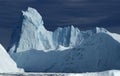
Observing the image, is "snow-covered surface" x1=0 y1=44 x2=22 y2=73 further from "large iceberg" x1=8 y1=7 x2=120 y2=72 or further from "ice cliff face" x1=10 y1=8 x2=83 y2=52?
"ice cliff face" x1=10 y1=8 x2=83 y2=52

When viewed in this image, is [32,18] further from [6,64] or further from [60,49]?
[6,64]

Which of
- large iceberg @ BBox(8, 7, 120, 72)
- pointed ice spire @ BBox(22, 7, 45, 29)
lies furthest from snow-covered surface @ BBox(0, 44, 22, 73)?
pointed ice spire @ BBox(22, 7, 45, 29)

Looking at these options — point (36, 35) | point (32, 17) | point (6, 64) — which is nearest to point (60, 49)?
point (36, 35)

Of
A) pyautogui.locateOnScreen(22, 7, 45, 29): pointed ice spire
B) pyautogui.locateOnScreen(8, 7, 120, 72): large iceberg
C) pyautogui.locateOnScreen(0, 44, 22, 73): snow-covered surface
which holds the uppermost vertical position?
pyautogui.locateOnScreen(0, 44, 22, 73): snow-covered surface

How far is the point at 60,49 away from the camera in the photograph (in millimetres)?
148250

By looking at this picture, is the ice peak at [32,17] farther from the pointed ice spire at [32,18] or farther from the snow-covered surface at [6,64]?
the snow-covered surface at [6,64]

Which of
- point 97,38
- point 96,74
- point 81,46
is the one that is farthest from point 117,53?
point 96,74

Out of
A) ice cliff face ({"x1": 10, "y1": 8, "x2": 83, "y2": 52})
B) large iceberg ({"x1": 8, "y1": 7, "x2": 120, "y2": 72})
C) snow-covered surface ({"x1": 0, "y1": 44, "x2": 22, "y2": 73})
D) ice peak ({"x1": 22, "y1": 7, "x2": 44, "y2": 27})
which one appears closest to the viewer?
snow-covered surface ({"x1": 0, "y1": 44, "x2": 22, "y2": 73})

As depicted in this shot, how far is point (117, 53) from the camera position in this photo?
115 m

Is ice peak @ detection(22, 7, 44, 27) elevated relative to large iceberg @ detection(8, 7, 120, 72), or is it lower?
elevated

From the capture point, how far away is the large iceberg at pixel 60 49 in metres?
119

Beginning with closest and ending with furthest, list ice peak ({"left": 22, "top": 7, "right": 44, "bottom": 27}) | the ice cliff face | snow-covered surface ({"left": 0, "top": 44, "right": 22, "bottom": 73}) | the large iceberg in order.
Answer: snow-covered surface ({"left": 0, "top": 44, "right": 22, "bottom": 73}) < the large iceberg < the ice cliff face < ice peak ({"left": 22, "top": 7, "right": 44, "bottom": 27})

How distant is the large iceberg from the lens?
119 metres

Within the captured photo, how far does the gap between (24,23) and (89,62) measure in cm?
3372
